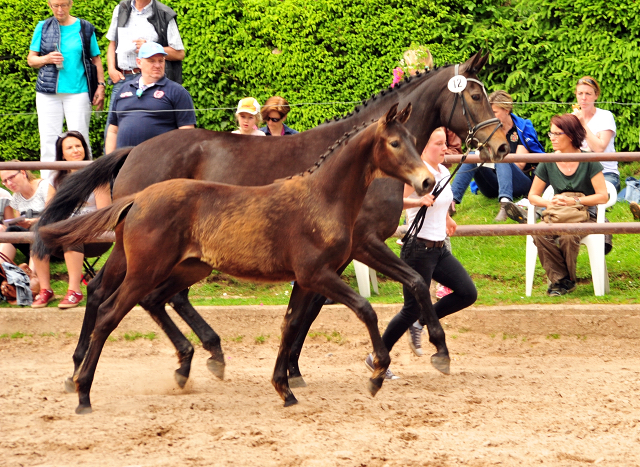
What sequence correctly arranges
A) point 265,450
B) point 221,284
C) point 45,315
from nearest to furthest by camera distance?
point 265,450, point 45,315, point 221,284

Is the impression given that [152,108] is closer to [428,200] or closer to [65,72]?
[65,72]

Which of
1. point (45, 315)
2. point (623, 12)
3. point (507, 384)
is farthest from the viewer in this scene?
point (623, 12)

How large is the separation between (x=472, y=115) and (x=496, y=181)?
3493 millimetres

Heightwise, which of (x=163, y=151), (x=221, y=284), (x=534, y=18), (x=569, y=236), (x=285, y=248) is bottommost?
(x=221, y=284)

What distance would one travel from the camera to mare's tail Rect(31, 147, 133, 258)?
5.47 metres

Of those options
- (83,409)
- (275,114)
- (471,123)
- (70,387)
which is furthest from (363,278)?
(83,409)

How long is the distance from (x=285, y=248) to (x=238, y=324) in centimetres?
226

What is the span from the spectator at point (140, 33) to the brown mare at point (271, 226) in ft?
11.3

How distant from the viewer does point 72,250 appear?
688 cm

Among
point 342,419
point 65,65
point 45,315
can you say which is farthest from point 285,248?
point 65,65

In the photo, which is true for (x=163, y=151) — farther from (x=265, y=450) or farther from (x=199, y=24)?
(x=199, y=24)

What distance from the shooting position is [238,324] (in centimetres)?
679

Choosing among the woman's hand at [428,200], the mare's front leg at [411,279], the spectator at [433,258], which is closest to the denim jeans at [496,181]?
the spectator at [433,258]

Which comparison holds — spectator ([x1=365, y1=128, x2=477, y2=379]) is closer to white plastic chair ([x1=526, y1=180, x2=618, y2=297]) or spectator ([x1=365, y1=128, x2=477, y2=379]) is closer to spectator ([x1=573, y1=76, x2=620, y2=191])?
white plastic chair ([x1=526, y1=180, x2=618, y2=297])
